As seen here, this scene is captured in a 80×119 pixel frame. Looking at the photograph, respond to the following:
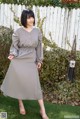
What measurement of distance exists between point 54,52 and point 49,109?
117cm

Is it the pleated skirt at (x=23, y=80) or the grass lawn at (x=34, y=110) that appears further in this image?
the grass lawn at (x=34, y=110)

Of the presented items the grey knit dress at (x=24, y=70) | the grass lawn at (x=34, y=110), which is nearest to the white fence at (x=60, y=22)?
the grass lawn at (x=34, y=110)

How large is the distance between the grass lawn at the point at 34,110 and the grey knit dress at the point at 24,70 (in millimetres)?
424

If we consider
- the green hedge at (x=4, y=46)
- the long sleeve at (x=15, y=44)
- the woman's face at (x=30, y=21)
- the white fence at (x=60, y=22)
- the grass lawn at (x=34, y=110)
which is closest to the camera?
the woman's face at (x=30, y=21)

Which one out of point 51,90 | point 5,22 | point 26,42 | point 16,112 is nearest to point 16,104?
point 16,112

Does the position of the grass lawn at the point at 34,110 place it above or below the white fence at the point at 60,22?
below

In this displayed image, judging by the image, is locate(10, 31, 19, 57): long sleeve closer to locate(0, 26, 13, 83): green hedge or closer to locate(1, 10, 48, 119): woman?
locate(1, 10, 48, 119): woman

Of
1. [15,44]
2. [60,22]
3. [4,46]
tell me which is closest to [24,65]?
[15,44]

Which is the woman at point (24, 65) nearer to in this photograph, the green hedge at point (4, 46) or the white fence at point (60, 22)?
the green hedge at point (4, 46)

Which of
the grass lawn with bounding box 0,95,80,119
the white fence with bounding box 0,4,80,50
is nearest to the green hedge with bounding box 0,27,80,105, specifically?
the grass lawn with bounding box 0,95,80,119

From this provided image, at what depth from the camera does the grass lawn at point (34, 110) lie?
5.47m

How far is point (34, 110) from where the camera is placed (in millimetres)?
5652

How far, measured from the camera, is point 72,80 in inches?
248

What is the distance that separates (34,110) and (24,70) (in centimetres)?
87
